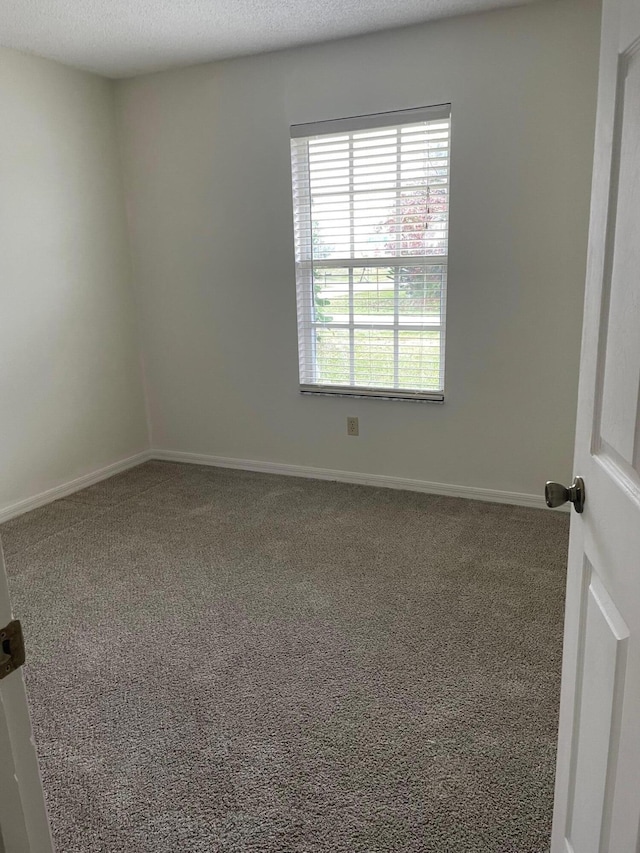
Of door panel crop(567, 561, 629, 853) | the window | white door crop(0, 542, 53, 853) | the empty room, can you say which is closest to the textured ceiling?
the empty room

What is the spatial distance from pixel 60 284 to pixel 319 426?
5.88ft

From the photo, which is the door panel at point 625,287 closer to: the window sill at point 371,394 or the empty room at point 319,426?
the empty room at point 319,426

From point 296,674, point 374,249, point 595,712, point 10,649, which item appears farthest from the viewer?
point 374,249

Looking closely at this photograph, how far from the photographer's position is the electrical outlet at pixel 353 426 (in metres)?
3.75

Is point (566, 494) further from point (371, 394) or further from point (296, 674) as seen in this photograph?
point (371, 394)

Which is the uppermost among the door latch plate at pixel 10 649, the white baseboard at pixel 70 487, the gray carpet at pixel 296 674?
the door latch plate at pixel 10 649

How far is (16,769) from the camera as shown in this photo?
0.70 meters

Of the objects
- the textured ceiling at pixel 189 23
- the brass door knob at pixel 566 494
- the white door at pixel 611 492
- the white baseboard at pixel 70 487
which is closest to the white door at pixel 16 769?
the white door at pixel 611 492

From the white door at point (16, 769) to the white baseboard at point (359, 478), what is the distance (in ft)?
9.88

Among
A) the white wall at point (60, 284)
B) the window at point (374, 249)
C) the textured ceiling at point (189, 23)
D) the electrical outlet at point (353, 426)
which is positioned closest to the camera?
the textured ceiling at point (189, 23)

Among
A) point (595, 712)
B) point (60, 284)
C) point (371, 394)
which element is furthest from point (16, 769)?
point (60, 284)

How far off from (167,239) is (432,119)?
184cm

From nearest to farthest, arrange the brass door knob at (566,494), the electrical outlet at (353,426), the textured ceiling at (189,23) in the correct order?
the brass door knob at (566,494) → the textured ceiling at (189,23) → the electrical outlet at (353,426)

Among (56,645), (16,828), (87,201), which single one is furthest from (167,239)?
(16,828)
